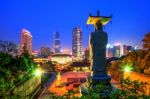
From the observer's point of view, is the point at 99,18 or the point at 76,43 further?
the point at 76,43

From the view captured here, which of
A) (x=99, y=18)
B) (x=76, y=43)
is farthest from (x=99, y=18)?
(x=76, y=43)

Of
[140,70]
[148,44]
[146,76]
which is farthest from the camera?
[148,44]

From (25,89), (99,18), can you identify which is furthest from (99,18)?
(25,89)

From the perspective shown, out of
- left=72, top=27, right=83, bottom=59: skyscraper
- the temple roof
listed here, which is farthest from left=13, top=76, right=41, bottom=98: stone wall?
left=72, top=27, right=83, bottom=59: skyscraper

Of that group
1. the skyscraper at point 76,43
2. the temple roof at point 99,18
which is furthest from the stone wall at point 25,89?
the skyscraper at point 76,43

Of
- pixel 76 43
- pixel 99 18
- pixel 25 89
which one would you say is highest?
pixel 76 43

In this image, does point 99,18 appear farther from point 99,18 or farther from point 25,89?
point 25,89

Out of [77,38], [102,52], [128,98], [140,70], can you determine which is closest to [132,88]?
[128,98]

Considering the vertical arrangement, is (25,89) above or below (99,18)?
below

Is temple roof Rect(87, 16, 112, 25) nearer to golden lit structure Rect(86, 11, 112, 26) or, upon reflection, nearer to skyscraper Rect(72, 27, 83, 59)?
golden lit structure Rect(86, 11, 112, 26)

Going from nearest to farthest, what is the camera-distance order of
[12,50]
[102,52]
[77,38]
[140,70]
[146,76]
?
[102,52]
[146,76]
[140,70]
[12,50]
[77,38]

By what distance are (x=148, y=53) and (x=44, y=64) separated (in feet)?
77.9

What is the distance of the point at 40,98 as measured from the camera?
79.6ft

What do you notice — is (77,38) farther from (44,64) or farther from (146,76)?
(146,76)
